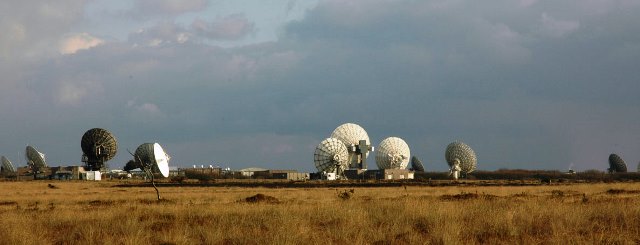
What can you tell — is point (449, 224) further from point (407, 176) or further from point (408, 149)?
point (408, 149)

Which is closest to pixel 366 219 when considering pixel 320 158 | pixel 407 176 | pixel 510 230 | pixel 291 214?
pixel 291 214

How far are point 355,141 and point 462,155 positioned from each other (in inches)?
1009

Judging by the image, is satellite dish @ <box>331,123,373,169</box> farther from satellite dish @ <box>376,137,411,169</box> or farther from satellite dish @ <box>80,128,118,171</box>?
satellite dish @ <box>80,128,118,171</box>

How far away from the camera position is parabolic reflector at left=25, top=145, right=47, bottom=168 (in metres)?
183

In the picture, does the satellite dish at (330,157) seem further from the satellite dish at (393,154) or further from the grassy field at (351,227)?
the grassy field at (351,227)

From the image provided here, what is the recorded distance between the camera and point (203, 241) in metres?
21.8

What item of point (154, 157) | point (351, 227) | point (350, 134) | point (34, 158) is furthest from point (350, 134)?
point (351, 227)

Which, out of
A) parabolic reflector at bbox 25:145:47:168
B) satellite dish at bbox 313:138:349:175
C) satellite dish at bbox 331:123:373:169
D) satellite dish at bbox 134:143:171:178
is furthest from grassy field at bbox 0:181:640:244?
parabolic reflector at bbox 25:145:47:168

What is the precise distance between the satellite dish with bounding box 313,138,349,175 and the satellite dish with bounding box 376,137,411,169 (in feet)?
83.3

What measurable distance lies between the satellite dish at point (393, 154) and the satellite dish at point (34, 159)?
87.2m

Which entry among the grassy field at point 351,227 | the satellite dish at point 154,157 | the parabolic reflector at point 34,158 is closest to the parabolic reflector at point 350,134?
the satellite dish at point 154,157

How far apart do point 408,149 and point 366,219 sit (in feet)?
515

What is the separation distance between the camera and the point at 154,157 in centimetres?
13050

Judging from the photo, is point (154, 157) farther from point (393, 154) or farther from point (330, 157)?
point (393, 154)
